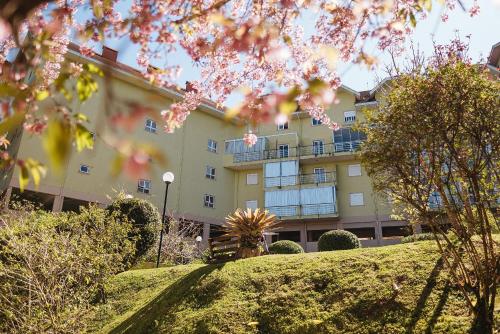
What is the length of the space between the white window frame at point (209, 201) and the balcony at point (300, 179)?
5.04 m

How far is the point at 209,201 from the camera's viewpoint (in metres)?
38.6

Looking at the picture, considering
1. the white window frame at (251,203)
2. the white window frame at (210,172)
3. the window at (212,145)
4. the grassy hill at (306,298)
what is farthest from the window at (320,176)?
the grassy hill at (306,298)

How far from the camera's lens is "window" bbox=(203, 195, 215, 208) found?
38.1 m

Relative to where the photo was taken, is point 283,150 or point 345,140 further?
point 283,150

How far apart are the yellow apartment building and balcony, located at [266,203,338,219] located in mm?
85

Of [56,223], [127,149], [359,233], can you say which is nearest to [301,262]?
[56,223]

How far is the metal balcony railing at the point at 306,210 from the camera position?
119 feet

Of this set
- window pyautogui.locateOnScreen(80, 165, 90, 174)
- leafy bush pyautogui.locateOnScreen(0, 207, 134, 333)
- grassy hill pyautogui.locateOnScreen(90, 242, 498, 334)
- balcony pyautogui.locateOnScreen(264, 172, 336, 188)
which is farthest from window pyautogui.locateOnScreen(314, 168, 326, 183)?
leafy bush pyautogui.locateOnScreen(0, 207, 134, 333)

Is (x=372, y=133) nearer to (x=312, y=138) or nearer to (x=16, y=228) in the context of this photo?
(x=16, y=228)

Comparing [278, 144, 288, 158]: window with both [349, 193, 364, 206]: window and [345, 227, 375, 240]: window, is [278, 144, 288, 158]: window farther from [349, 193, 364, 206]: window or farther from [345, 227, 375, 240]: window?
[345, 227, 375, 240]: window

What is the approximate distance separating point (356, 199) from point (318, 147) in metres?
6.01

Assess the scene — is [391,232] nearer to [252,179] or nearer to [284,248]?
[252,179]

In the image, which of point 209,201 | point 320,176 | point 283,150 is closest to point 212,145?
point 209,201

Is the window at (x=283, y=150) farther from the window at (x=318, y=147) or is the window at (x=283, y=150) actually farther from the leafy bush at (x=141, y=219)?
the leafy bush at (x=141, y=219)
